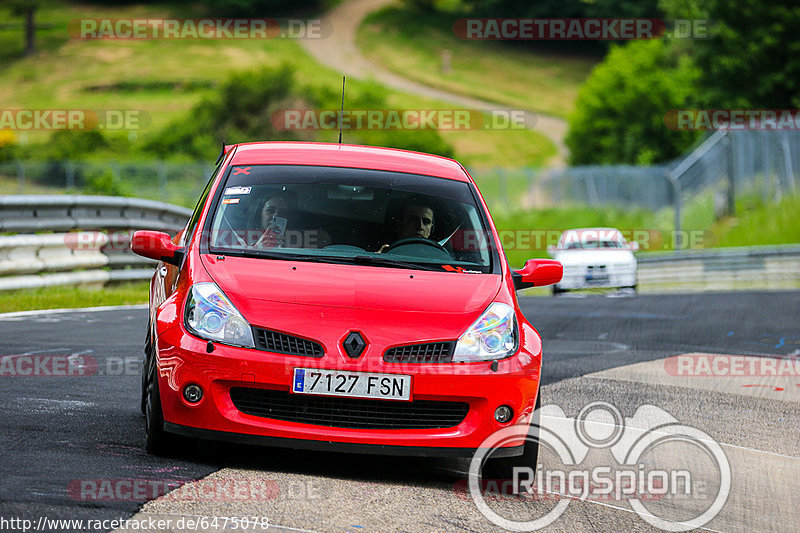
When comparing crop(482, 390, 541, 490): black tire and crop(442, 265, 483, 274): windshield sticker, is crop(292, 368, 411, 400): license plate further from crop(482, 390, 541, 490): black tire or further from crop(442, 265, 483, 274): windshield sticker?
crop(442, 265, 483, 274): windshield sticker

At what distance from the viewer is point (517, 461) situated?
6133mm

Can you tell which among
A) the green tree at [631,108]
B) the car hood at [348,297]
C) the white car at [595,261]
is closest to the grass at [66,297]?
the car hood at [348,297]

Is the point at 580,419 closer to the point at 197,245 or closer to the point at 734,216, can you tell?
the point at 197,245

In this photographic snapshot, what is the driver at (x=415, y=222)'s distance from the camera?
23.3ft

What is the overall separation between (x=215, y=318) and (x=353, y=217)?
4.87 ft

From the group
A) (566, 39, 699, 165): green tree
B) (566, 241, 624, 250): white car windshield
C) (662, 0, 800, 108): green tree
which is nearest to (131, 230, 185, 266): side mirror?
(566, 241, 624, 250): white car windshield

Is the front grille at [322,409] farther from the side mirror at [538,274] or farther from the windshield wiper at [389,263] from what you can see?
the side mirror at [538,274]

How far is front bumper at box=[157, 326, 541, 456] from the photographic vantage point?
573 cm

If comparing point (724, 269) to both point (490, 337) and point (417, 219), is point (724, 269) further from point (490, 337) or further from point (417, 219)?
point (490, 337)

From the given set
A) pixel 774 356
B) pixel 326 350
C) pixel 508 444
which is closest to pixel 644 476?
pixel 508 444

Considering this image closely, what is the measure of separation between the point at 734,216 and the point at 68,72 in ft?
254

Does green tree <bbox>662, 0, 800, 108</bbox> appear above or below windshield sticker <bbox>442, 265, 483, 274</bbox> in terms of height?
above

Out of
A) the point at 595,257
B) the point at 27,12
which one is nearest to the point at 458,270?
the point at 595,257

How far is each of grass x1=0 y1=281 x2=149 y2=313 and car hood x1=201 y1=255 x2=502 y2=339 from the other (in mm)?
7842
